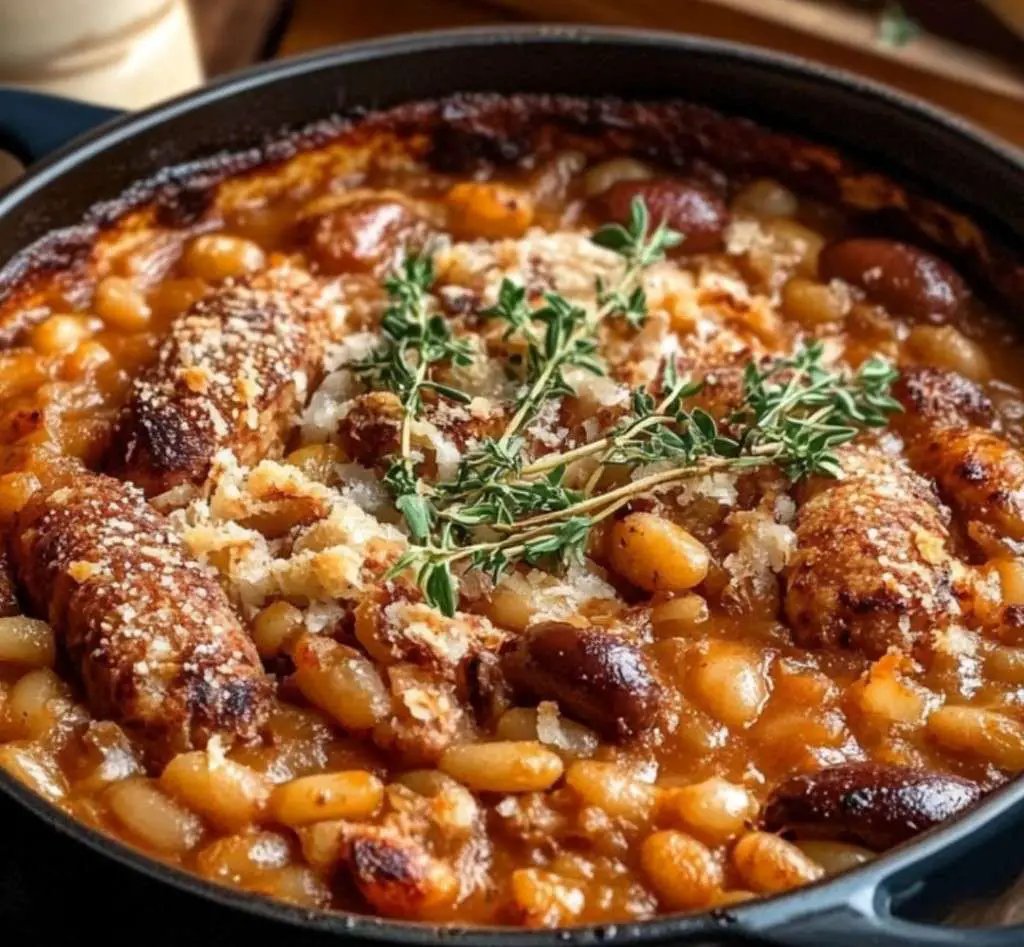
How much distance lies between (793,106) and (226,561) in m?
1.68

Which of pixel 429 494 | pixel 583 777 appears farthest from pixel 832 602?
pixel 429 494

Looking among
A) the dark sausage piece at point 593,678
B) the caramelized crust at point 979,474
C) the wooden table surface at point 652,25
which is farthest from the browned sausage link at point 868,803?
the wooden table surface at point 652,25

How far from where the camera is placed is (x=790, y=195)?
342 cm

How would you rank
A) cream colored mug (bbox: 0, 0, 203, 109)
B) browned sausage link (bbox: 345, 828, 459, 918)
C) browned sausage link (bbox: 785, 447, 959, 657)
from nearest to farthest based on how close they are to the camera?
browned sausage link (bbox: 345, 828, 459, 918)
browned sausage link (bbox: 785, 447, 959, 657)
cream colored mug (bbox: 0, 0, 203, 109)

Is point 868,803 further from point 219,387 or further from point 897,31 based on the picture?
point 897,31

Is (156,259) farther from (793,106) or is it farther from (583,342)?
(793,106)

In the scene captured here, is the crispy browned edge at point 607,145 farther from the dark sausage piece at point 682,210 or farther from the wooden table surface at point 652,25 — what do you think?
the wooden table surface at point 652,25

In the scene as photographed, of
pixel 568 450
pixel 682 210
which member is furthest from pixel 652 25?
pixel 568 450

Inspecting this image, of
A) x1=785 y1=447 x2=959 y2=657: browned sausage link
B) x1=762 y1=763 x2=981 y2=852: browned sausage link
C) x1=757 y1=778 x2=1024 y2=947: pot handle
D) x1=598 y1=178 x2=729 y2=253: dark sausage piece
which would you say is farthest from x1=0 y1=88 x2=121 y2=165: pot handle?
x1=757 y1=778 x2=1024 y2=947: pot handle

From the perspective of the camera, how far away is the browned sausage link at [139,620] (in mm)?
2230

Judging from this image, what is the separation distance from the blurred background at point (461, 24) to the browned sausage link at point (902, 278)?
115 centimetres

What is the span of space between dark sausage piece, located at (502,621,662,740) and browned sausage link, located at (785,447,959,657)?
12.9 inches

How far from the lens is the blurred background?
3658 mm

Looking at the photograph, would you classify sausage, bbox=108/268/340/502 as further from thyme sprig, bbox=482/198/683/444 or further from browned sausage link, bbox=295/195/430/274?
thyme sprig, bbox=482/198/683/444
